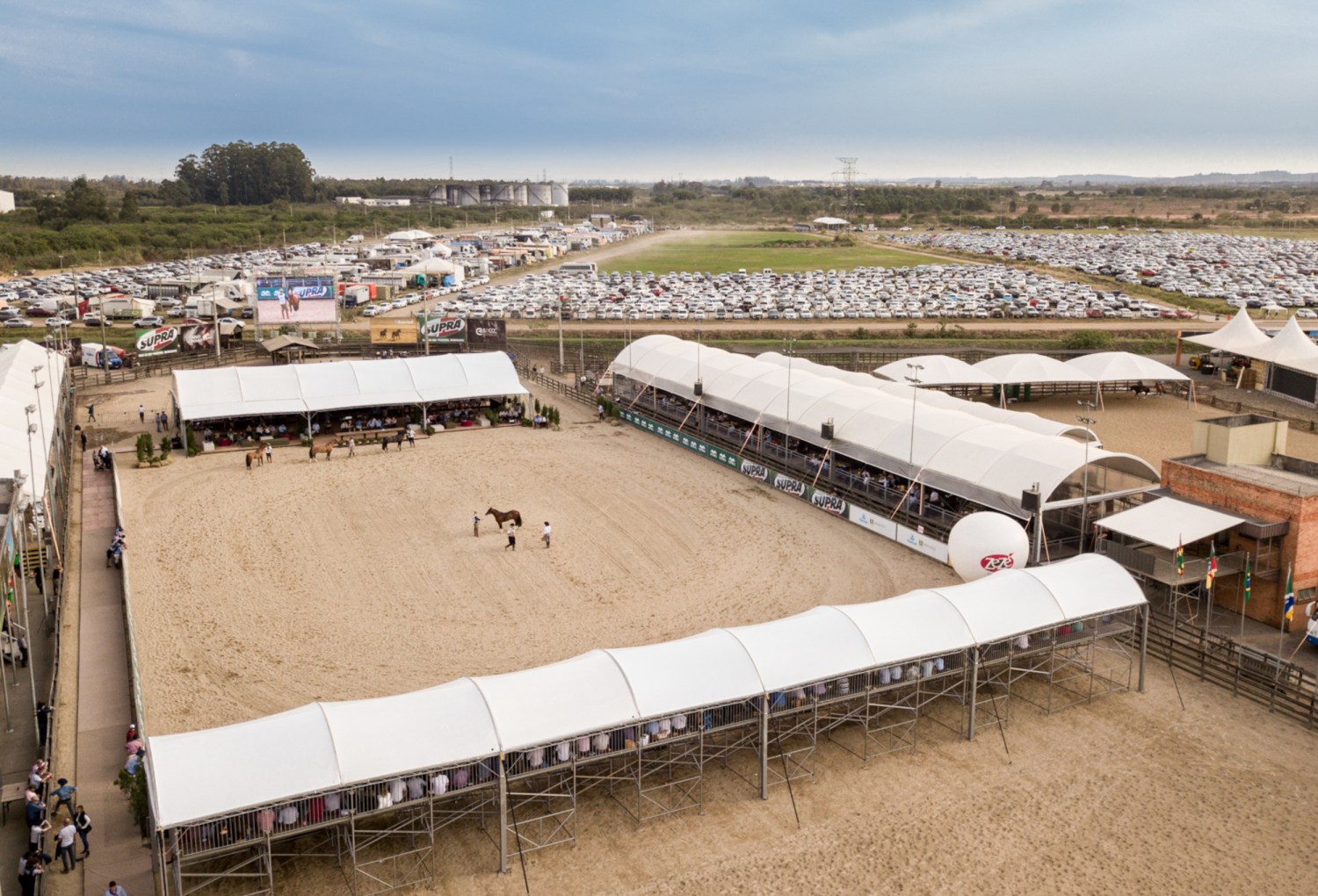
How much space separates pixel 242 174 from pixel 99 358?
137m

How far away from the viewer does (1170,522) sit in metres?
21.4

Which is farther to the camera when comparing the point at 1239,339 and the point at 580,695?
the point at 1239,339

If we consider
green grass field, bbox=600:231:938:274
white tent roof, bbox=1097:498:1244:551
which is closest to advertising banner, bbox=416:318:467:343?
white tent roof, bbox=1097:498:1244:551

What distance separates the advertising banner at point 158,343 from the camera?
158ft

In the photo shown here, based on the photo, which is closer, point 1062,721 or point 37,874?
point 37,874

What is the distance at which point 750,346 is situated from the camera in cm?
5622

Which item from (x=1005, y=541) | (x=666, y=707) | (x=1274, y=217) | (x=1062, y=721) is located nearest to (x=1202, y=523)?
(x=1005, y=541)

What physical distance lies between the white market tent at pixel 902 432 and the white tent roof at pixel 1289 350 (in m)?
20.6

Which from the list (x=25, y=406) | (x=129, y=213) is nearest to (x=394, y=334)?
(x=25, y=406)

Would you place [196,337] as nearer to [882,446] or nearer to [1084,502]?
[882,446]

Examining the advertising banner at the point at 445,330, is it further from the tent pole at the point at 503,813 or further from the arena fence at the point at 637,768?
the tent pole at the point at 503,813

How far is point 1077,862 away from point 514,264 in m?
92.8

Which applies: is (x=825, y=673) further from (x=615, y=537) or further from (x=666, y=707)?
(x=615, y=537)

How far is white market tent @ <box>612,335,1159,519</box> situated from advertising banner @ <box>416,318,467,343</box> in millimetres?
12485
